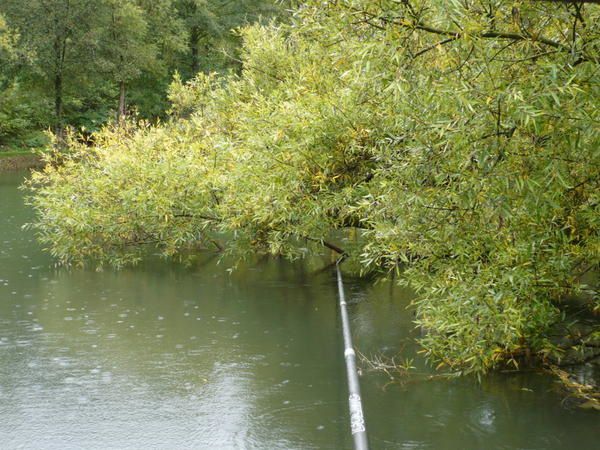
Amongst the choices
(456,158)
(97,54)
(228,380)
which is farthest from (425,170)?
(97,54)

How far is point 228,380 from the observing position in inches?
324

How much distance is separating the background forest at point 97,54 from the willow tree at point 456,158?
24634 mm

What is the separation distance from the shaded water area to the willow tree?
59 centimetres

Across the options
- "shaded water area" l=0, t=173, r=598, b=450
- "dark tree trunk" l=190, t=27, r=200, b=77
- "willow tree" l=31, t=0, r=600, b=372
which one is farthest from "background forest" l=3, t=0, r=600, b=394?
"dark tree trunk" l=190, t=27, r=200, b=77

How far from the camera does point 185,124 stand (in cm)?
1495

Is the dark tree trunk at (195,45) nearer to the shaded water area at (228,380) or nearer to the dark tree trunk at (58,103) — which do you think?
the dark tree trunk at (58,103)

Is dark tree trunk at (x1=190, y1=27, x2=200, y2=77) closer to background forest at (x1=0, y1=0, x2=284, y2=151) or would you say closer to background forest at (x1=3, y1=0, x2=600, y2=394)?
background forest at (x1=0, y1=0, x2=284, y2=151)

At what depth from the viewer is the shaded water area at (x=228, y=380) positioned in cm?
677

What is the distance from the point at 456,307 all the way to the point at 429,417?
1.17 metres

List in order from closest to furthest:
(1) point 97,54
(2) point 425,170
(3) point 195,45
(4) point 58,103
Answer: (2) point 425,170
(1) point 97,54
(4) point 58,103
(3) point 195,45

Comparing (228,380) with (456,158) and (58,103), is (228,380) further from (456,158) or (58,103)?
(58,103)

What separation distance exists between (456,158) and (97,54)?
33.6 m

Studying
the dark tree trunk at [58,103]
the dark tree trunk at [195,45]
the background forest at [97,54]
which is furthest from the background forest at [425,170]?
the dark tree trunk at [195,45]

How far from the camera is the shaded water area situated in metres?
6.77
